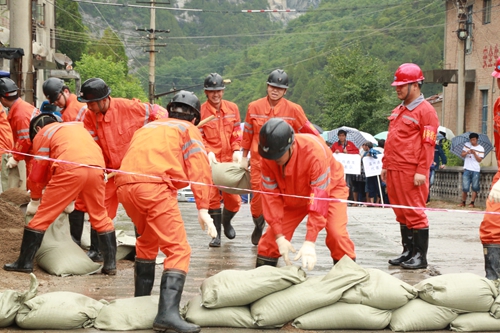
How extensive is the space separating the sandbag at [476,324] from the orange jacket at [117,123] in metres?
3.72

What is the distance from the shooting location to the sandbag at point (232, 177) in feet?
29.2

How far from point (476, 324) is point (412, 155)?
9.36 feet

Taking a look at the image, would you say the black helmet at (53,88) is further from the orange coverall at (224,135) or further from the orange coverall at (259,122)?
the orange coverall at (259,122)

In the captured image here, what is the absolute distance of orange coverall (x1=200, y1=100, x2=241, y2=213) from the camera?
967 cm

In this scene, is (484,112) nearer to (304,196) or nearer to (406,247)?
(406,247)

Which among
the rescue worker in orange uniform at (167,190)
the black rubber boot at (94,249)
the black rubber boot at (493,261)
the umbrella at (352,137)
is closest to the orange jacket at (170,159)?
the rescue worker in orange uniform at (167,190)

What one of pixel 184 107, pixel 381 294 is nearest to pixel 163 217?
pixel 184 107

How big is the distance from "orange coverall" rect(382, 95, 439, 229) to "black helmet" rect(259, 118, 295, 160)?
277 cm

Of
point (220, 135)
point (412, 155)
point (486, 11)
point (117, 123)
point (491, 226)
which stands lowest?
point (491, 226)

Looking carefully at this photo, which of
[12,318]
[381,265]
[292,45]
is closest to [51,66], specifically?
[381,265]

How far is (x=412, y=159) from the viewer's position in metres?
8.14

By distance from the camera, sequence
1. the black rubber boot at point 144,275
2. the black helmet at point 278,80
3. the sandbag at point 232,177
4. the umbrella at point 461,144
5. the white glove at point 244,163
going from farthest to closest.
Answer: the umbrella at point 461,144 < the white glove at point 244,163 < the sandbag at point 232,177 < the black helmet at point 278,80 < the black rubber boot at point 144,275

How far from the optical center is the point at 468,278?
18.7 ft

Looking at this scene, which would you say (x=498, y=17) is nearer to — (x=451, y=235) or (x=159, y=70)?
(x=451, y=235)
